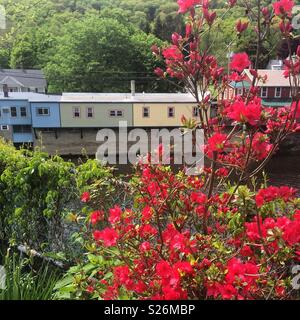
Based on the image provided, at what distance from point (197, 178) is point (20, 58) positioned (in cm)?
2267

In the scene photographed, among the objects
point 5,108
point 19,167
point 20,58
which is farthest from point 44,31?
point 19,167

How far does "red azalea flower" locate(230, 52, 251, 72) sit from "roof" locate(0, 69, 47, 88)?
1941 centimetres

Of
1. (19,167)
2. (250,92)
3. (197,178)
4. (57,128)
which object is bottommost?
(57,128)

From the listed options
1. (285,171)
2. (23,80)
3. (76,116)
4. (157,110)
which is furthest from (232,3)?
(23,80)

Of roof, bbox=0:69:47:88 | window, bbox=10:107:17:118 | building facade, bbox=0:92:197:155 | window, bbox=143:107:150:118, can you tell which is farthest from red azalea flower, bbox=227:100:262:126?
roof, bbox=0:69:47:88

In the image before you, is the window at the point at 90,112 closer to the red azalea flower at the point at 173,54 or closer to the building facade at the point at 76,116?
the building facade at the point at 76,116

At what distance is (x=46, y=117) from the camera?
14320 mm

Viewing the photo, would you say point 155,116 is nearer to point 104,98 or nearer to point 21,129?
point 104,98

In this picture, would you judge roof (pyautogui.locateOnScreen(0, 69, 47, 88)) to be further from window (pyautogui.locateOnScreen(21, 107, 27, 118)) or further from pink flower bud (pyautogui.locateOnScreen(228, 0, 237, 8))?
pink flower bud (pyautogui.locateOnScreen(228, 0, 237, 8))

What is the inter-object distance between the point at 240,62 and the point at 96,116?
1369cm

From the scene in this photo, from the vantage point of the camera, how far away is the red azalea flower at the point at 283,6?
1.02 metres

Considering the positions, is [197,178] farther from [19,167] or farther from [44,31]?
[44,31]

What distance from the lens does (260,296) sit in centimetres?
97
